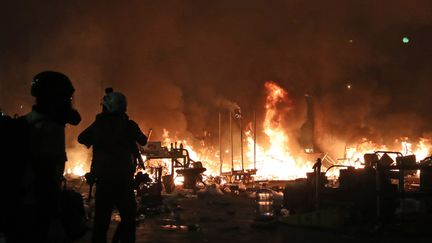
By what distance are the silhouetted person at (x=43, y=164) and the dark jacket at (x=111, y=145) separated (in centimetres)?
200

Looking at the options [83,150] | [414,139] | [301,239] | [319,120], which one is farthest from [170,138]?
[301,239]

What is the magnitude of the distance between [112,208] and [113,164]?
421 millimetres

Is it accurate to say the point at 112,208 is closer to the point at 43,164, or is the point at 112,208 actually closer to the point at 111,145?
the point at 111,145

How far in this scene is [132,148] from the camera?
5.14 metres

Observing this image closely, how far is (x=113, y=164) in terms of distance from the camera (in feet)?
16.1

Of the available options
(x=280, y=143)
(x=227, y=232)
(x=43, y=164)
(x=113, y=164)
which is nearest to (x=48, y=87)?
(x=43, y=164)

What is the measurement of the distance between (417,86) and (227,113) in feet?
51.9

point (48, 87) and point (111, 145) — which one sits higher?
point (48, 87)

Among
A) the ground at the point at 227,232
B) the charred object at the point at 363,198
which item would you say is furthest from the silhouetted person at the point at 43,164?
the charred object at the point at 363,198

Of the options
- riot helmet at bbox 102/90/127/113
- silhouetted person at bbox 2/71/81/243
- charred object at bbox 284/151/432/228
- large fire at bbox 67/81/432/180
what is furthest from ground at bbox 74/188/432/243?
large fire at bbox 67/81/432/180

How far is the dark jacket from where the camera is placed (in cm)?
490

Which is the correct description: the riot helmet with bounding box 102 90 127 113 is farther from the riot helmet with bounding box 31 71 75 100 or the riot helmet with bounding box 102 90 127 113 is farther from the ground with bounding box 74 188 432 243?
the ground with bounding box 74 188 432 243

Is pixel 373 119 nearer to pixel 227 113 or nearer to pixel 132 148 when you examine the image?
pixel 227 113

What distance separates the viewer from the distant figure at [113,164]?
484 cm
